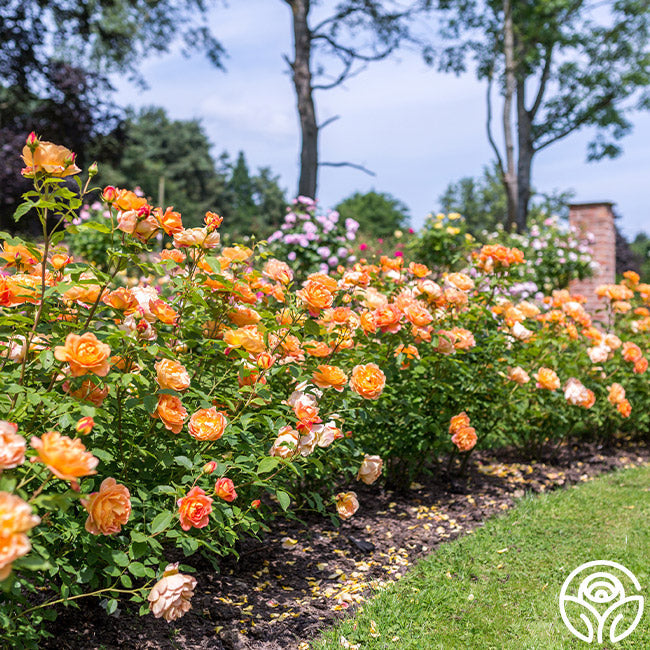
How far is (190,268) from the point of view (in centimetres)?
223

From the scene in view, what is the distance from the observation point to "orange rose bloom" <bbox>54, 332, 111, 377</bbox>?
1590 mm

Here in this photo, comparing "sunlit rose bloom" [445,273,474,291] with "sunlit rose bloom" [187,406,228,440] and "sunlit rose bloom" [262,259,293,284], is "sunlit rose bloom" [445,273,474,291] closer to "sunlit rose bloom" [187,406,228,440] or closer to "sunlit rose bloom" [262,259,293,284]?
→ "sunlit rose bloom" [262,259,293,284]

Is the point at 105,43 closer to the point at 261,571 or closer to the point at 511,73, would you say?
the point at 511,73

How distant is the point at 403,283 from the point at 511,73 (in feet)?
37.5

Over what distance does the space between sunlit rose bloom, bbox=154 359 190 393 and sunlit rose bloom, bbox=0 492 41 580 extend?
0.74m

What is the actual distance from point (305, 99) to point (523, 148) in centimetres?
627

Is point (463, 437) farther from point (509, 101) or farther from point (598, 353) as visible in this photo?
point (509, 101)

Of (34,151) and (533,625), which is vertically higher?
(34,151)

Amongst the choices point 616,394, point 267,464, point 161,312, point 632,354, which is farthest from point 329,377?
point 632,354

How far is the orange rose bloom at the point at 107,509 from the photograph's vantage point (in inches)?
67.1

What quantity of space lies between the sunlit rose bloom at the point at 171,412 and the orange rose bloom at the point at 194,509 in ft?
0.70

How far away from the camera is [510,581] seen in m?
2.88

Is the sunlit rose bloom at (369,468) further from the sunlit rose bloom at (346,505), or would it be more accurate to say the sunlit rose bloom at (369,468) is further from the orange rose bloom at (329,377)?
the orange rose bloom at (329,377)

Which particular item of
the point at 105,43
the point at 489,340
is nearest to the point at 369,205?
the point at 105,43
